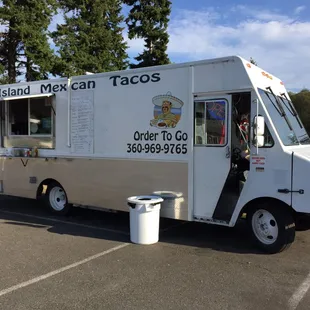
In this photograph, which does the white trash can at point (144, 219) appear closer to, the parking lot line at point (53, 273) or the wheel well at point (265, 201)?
the parking lot line at point (53, 273)

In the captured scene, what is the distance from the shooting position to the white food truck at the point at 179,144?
5.88 m

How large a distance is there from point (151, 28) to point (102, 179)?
23.9 metres

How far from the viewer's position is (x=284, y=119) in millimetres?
6383

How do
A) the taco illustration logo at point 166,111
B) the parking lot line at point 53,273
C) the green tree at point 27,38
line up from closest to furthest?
1. the parking lot line at point 53,273
2. the taco illustration logo at point 166,111
3. the green tree at point 27,38

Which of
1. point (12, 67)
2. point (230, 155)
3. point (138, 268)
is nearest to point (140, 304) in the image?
point (138, 268)

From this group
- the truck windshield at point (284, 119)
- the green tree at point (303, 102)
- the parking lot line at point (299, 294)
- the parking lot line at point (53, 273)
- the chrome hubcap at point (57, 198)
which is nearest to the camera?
the parking lot line at point (299, 294)

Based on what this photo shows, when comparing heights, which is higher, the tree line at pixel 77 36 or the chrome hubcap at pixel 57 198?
the tree line at pixel 77 36

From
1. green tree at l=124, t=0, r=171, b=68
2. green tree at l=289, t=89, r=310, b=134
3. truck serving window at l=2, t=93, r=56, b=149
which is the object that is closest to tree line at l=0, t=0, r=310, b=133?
green tree at l=124, t=0, r=171, b=68

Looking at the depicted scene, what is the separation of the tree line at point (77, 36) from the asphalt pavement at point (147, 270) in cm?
1830

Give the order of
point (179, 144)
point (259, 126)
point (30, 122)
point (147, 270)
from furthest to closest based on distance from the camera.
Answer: point (30, 122), point (179, 144), point (259, 126), point (147, 270)

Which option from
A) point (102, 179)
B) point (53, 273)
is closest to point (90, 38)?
point (102, 179)

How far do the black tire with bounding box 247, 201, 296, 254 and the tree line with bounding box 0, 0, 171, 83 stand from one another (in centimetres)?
2050

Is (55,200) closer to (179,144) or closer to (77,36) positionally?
(179,144)

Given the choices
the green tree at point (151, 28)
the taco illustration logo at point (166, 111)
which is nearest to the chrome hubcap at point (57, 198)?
the taco illustration logo at point (166, 111)
